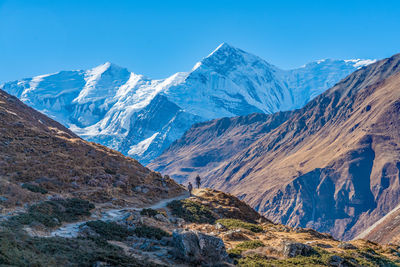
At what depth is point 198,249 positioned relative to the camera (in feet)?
76.4

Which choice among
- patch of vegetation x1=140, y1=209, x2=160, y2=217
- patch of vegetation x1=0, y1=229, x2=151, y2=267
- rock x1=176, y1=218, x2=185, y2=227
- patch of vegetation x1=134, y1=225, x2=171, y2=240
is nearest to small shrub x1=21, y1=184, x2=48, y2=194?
patch of vegetation x1=140, y1=209, x2=160, y2=217

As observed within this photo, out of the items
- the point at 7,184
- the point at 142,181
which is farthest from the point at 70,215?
the point at 142,181

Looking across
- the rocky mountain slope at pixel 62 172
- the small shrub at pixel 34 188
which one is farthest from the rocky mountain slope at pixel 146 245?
the rocky mountain slope at pixel 62 172

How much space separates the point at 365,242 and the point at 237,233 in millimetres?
14260

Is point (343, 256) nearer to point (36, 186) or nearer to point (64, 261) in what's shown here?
point (64, 261)

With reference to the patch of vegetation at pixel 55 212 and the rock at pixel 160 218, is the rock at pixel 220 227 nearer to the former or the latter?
the rock at pixel 160 218

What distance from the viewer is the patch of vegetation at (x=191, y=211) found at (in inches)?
1580

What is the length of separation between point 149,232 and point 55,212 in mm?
7976

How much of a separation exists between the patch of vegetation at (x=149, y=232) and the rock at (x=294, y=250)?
9.16 metres

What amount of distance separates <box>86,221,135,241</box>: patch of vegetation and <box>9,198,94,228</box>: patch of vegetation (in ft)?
8.42

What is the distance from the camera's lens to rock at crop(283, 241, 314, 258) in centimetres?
2659

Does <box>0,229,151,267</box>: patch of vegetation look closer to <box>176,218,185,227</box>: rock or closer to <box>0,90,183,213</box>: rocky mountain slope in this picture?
<box>0,90,183,213</box>: rocky mountain slope

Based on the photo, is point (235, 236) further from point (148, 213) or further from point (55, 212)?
point (55, 212)

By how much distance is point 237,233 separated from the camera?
32.7 meters
